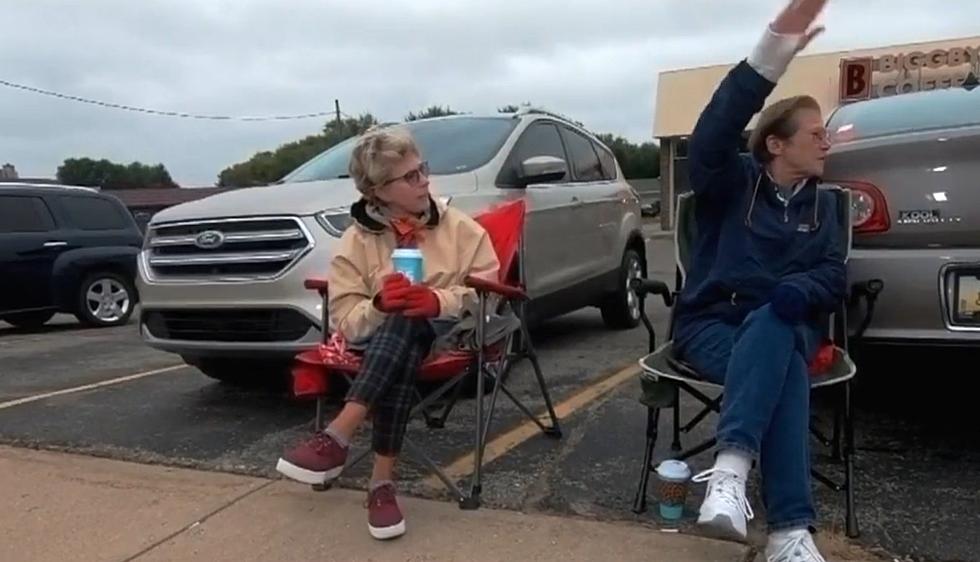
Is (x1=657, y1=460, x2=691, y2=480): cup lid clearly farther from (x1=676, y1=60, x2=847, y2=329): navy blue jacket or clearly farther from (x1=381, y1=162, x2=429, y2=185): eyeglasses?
(x1=381, y1=162, x2=429, y2=185): eyeglasses

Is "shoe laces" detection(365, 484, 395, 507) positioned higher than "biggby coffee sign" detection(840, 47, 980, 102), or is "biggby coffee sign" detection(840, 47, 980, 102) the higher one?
"biggby coffee sign" detection(840, 47, 980, 102)

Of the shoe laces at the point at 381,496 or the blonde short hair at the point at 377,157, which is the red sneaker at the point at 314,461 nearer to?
the shoe laces at the point at 381,496

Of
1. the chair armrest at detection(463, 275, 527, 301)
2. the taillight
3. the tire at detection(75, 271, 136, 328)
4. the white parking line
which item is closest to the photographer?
the chair armrest at detection(463, 275, 527, 301)

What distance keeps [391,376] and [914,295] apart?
1781 millimetres

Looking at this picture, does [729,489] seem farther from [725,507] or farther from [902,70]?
[902,70]

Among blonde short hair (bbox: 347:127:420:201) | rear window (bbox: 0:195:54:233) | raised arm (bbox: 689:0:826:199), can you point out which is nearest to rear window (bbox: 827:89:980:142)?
raised arm (bbox: 689:0:826:199)

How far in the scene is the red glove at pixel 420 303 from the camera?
308 centimetres

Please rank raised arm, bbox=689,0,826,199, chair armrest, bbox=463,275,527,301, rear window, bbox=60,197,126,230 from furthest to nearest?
rear window, bbox=60,197,126,230 → chair armrest, bbox=463,275,527,301 → raised arm, bbox=689,0,826,199

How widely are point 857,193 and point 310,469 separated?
2.15 meters

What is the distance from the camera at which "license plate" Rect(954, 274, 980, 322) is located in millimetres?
3145

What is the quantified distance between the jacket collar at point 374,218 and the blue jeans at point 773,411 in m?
1.21

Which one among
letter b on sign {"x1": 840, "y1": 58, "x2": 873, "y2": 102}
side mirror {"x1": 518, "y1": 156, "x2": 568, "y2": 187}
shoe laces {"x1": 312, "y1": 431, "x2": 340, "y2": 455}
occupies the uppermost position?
letter b on sign {"x1": 840, "y1": 58, "x2": 873, "y2": 102}

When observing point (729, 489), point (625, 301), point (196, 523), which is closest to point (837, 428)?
point (729, 489)

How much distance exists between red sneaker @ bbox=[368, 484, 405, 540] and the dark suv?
7395 millimetres
